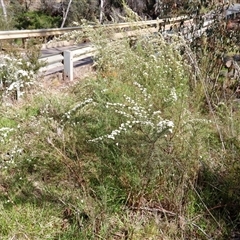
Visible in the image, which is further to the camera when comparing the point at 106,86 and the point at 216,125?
the point at 106,86

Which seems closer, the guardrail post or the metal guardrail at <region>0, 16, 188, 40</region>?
the metal guardrail at <region>0, 16, 188, 40</region>

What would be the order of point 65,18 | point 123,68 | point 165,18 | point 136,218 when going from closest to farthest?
point 136,218, point 123,68, point 165,18, point 65,18

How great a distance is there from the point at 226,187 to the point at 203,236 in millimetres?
537

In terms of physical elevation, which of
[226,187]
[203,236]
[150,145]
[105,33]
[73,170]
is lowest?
[203,236]

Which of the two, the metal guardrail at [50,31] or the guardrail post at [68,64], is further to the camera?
the guardrail post at [68,64]

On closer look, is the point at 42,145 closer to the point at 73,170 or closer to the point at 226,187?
the point at 73,170

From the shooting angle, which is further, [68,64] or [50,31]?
[50,31]

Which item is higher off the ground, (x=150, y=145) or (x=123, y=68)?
(x=123, y=68)

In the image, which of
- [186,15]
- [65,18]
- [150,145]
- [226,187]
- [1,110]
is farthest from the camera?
[65,18]

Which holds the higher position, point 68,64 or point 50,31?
point 50,31

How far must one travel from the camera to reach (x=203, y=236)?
2.57 metres

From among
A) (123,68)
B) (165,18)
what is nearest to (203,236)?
(123,68)

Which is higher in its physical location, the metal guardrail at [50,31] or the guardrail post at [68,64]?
the metal guardrail at [50,31]

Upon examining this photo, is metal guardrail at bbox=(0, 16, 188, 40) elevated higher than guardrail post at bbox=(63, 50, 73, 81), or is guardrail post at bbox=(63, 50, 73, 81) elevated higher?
metal guardrail at bbox=(0, 16, 188, 40)
